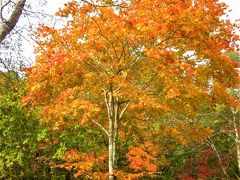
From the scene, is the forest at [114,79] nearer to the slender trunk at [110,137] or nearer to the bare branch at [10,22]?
the slender trunk at [110,137]

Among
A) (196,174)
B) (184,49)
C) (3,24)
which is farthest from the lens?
(196,174)

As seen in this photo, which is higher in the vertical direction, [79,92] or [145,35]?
[145,35]

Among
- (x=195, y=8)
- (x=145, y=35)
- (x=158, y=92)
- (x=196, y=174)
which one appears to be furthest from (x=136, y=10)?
(x=196, y=174)

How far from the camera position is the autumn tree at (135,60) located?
962 centimetres

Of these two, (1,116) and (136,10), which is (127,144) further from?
(136,10)

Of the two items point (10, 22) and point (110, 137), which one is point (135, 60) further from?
point (10, 22)

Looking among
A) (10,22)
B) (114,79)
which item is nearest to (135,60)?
(114,79)

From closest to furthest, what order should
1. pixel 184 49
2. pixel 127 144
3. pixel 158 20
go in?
pixel 158 20 → pixel 184 49 → pixel 127 144

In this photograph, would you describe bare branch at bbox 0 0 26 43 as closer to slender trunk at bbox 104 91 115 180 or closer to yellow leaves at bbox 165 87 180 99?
yellow leaves at bbox 165 87 180 99

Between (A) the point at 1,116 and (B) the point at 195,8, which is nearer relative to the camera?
(B) the point at 195,8

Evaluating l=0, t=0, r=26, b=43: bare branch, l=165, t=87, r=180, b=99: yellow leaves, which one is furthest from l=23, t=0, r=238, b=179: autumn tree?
l=0, t=0, r=26, b=43: bare branch

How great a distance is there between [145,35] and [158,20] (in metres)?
0.62

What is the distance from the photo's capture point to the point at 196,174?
68.4 feet

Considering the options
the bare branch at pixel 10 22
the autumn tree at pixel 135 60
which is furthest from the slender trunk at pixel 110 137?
the bare branch at pixel 10 22
